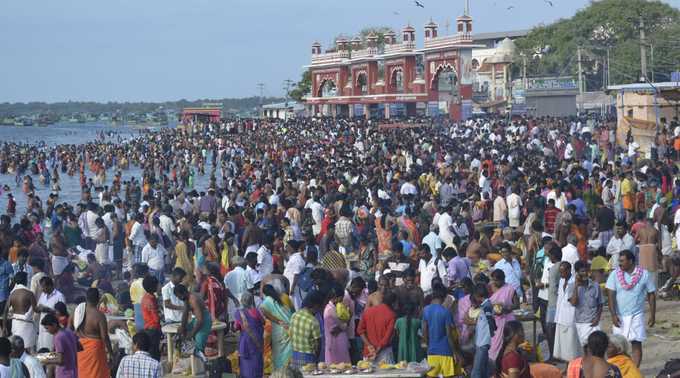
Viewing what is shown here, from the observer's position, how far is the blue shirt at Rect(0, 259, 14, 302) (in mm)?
13406

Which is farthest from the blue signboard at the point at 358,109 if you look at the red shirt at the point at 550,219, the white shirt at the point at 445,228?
the white shirt at the point at 445,228

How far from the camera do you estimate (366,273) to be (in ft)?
49.8

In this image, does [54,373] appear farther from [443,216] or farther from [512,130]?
[512,130]

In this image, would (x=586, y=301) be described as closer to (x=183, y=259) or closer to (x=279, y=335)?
(x=279, y=335)

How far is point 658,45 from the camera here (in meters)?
72.7

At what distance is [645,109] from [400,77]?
4608 cm

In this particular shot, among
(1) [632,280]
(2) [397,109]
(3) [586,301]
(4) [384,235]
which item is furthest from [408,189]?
(2) [397,109]

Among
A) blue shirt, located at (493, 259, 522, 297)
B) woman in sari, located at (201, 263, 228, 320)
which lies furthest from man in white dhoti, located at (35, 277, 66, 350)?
blue shirt, located at (493, 259, 522, 297)

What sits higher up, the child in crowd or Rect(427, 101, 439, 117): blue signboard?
Rect(427, 101, 439, 117): blue signboard

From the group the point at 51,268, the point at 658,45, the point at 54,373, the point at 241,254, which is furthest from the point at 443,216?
the point at 658,45

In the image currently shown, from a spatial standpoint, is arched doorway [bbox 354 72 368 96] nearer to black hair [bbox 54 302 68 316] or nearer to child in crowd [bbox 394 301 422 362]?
black hair [bbox 54 302 68 316]

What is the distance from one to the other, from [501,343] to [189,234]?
7.12 m

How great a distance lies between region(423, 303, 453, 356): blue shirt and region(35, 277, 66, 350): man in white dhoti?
3621 millimetres

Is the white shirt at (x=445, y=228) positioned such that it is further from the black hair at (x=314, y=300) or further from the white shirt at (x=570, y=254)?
the black hair at (x=314, y=300)
